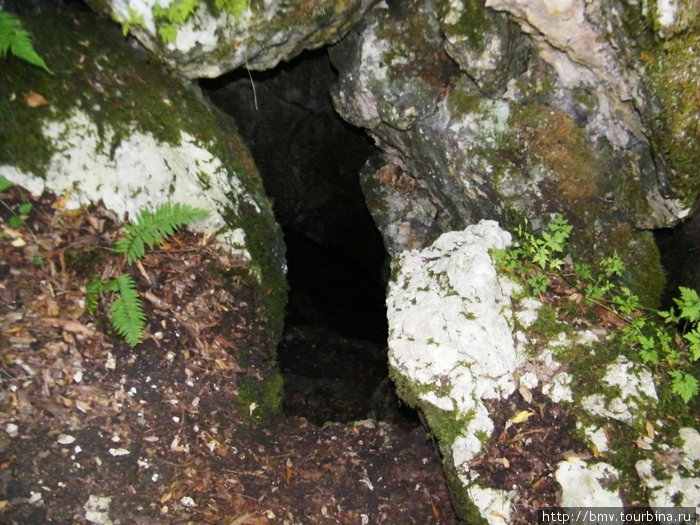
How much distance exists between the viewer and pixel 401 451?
4.08 m

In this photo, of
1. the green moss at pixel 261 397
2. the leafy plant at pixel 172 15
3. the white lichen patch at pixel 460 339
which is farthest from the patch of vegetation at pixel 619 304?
the leafy plant at pixel 172 15

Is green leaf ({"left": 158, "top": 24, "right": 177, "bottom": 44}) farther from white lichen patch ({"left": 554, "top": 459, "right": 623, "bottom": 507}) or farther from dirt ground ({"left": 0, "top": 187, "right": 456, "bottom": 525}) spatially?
white lichen patch ({"left": 554, "top": 459, "right": 623, "bottom": 507})

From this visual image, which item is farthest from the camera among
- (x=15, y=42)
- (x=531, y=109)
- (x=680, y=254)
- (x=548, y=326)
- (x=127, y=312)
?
(x=531, y=109)

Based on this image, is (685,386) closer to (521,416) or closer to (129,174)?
(521,416)

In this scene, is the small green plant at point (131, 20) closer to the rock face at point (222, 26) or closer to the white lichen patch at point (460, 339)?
the rock face at point (222, 26)

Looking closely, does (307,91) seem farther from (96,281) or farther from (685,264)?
(685,264)

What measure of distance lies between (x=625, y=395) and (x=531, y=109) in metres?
2.76

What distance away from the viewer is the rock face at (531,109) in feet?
12.8

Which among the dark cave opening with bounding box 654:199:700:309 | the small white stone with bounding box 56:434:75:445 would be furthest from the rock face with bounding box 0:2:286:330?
the dark cave opening with bounding box 654:199:700:309

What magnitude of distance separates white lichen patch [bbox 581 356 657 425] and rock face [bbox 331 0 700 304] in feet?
3.35

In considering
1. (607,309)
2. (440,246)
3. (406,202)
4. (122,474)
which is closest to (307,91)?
(406,202)

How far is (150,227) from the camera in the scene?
3777 millimetres

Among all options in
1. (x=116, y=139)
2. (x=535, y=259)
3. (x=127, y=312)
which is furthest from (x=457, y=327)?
(x=116, y=139)

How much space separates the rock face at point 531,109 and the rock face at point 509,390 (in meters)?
1.09
